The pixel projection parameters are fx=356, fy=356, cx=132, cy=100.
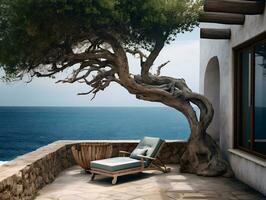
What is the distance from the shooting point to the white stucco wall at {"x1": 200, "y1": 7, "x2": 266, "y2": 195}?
23.3 feet

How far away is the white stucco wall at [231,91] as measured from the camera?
7.10 meters

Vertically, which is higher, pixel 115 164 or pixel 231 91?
pixel 231 91

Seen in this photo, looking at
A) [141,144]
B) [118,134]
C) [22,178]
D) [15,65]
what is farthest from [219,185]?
[118,134]

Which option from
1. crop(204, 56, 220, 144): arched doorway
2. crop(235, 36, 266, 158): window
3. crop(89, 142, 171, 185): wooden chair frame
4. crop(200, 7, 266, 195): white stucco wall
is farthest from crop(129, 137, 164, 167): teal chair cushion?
crop(204, 56, 220, 144): arched doorway

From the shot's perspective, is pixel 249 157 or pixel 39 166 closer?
pixel 39 166

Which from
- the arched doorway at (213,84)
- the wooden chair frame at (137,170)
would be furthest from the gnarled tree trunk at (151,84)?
the arched doorway at (213,84)

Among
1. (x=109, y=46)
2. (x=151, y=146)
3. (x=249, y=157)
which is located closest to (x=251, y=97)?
(x=249, y=157)

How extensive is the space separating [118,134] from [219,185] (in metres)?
82.7

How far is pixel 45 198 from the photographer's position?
6742 millimetres

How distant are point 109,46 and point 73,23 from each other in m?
1.70

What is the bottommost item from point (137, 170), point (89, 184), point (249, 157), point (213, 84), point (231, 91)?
point (89, 184)

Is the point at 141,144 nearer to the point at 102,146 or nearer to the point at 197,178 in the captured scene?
the point at 102,146

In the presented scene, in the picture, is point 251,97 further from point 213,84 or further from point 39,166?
point 39,166

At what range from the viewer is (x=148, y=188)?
7488mm
